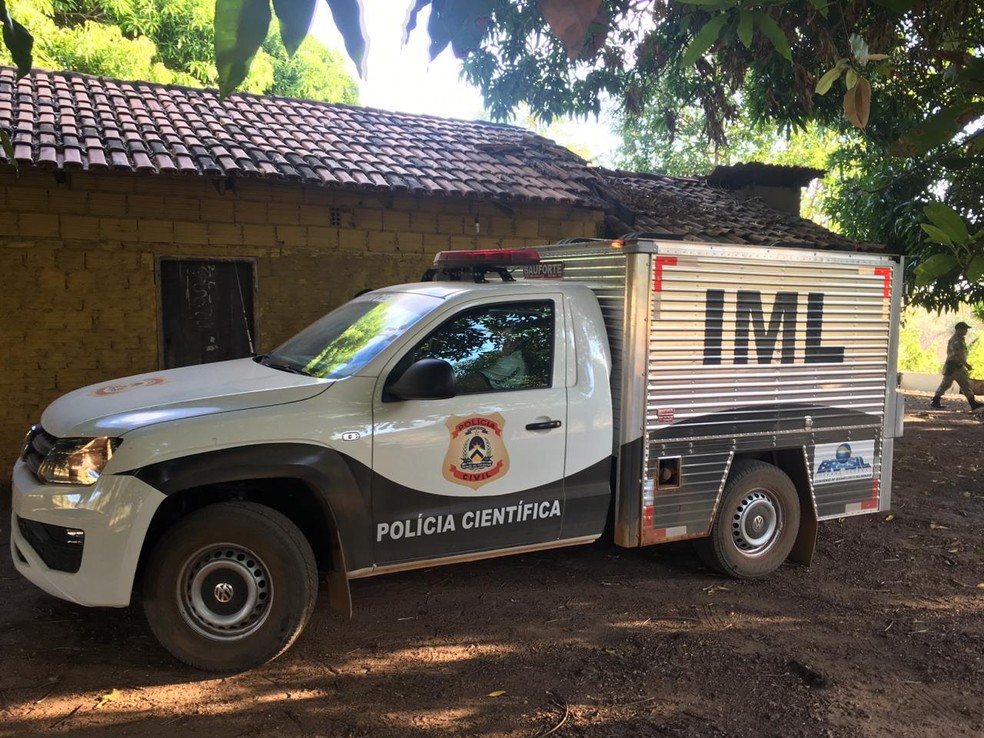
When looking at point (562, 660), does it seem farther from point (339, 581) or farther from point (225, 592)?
point (225, 592)

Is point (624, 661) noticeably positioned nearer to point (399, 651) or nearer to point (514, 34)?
point (399, 651)

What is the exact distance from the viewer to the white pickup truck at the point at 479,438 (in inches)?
138

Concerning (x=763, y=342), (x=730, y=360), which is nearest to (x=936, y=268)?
(x=730, y=360)

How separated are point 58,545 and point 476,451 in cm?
200

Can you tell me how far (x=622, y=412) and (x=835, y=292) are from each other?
187cm

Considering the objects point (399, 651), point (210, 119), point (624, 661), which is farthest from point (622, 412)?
point (210, 119)

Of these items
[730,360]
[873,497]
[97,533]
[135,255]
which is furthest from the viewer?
[135,255]

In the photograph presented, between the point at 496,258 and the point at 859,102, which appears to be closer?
the point at 859,102

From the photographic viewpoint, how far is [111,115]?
27.0ft

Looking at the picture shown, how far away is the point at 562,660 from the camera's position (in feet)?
12.5

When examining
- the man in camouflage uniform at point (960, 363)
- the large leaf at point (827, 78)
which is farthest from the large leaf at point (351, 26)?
the man in camouflage uniform at point (960, 363)

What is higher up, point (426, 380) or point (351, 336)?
point (351, 336)

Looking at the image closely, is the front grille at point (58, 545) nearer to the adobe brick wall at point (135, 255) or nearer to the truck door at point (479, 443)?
the truck door at point (479, 443)

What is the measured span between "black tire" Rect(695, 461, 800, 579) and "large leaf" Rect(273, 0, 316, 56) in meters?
4.33
